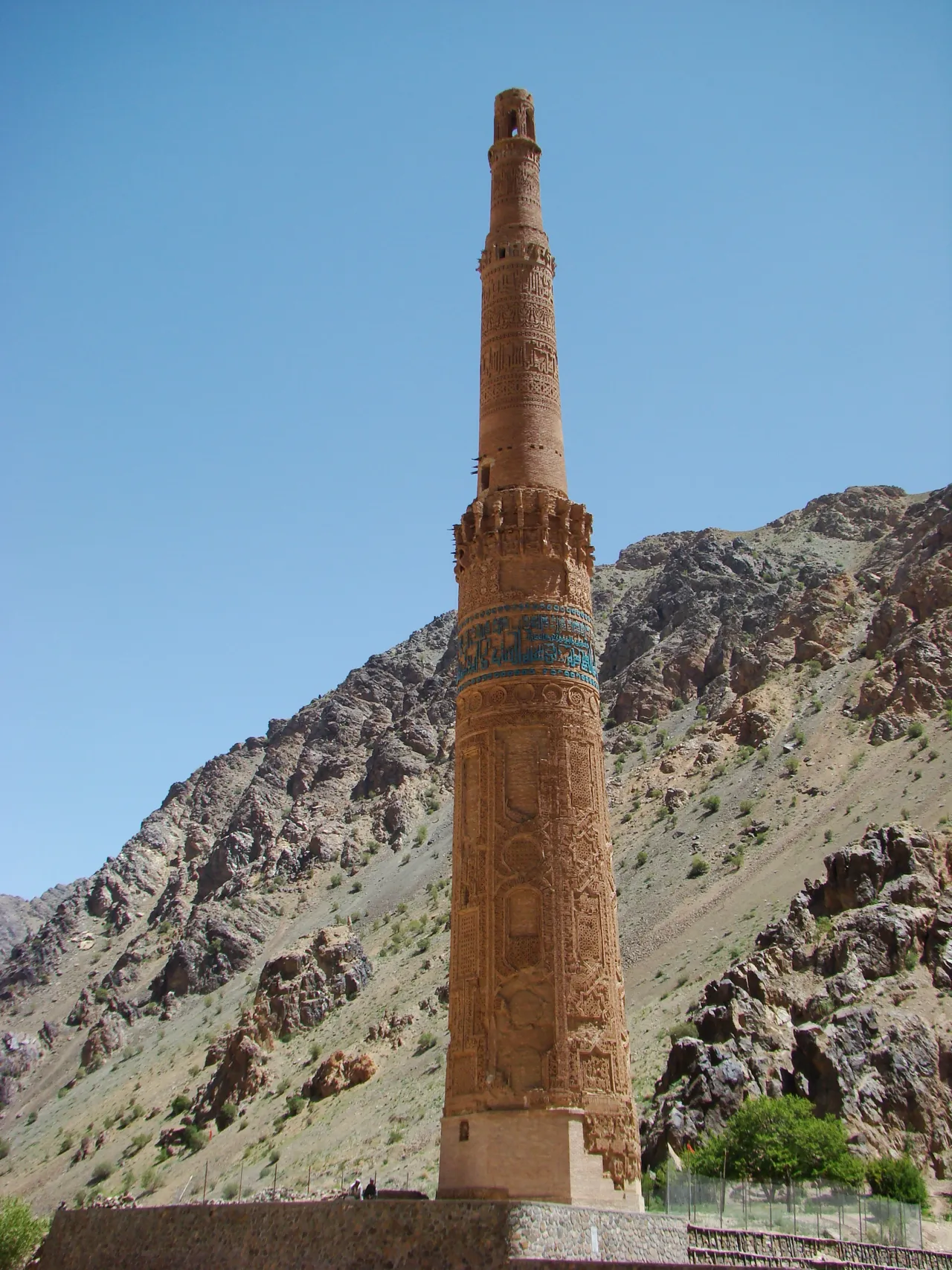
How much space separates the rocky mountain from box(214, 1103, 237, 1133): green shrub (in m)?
0.30

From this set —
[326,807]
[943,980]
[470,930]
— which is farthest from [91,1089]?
[470,930]

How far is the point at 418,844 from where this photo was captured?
67125 mm

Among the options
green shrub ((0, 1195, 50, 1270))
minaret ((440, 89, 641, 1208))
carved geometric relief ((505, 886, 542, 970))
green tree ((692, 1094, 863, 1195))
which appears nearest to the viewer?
minaret ((440, 89, 641, 1208))

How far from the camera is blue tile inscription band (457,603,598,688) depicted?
19.2m

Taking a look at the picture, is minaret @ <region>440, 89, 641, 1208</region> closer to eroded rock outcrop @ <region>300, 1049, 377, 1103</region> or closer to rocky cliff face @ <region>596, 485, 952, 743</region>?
eroded rock outcrop @ <region>300, 1049, 377, 1103</region>

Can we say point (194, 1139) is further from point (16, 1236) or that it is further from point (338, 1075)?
point (16, 1236)

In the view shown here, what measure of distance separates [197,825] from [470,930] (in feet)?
217

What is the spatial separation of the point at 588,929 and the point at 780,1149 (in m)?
9.44

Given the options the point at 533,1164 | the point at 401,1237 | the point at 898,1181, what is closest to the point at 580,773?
the point at 533,1164

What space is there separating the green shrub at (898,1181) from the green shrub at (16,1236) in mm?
17508

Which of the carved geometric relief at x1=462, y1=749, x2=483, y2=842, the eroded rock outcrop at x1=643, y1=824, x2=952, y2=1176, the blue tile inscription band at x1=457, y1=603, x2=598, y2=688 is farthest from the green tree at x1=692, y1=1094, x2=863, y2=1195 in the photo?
→ the blue tile inscription band at x1=457, y1=603, x2=598, y2=688

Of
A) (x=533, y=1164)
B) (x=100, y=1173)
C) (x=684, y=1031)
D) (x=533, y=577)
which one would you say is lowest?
(x=533, y=1164)

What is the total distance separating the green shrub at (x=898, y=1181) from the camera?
2255 centimetres

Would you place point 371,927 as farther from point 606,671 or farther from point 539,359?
point 539,359
